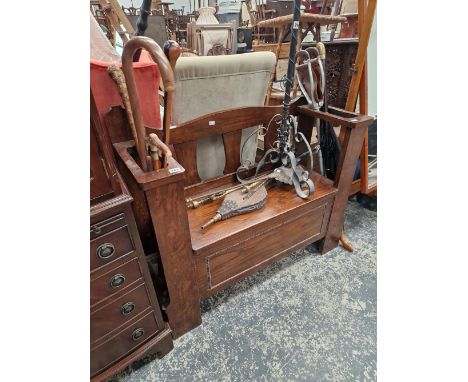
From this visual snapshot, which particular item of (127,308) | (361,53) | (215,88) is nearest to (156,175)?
(127,308)

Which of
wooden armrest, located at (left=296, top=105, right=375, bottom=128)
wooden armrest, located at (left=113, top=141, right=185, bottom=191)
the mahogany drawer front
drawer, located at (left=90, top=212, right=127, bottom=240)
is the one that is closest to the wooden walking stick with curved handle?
wooden armrest, located at (left=113, top=141, right=185, bottom=191)

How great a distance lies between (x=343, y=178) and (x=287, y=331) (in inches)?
28.8

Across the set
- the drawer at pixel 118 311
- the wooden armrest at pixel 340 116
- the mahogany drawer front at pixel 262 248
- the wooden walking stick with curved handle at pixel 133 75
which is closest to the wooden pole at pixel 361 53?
the wooden armrest at pixel 340 116

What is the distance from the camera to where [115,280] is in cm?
79

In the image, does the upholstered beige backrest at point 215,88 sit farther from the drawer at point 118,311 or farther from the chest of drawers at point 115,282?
the drawer at point 118,311

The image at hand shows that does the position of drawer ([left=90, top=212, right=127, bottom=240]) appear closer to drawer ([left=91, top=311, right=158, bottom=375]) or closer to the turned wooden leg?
drawer ([left=91, top=311, right=158, bottom=375])

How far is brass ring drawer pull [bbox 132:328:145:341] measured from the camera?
0.94m

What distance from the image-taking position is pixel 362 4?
1228 mm

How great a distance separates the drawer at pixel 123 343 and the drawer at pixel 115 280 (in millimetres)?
185

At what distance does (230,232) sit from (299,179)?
45 centimetres

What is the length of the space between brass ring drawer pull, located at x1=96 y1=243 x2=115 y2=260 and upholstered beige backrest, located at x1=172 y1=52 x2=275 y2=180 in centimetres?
59

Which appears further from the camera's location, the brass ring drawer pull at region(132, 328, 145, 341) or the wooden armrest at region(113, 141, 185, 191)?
the brass ring drawer pull at region(132, 328, 145, 341)

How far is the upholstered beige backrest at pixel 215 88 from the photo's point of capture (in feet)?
3.49

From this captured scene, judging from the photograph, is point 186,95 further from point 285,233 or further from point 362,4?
point 362,4
